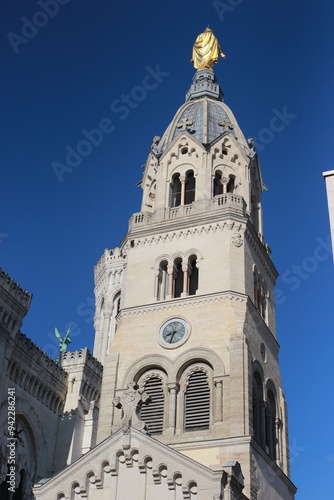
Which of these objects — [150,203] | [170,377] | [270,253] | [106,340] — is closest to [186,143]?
[150,203]

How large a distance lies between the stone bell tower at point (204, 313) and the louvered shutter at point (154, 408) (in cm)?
6

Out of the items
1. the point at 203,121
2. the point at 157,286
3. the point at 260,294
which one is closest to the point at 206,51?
the point at 203,121

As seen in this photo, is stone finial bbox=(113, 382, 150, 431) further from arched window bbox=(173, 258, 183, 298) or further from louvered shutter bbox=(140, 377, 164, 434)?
arched window bbox=(173, 258, 183, 298)

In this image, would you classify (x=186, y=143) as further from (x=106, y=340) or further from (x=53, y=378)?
(x=106, y=340)

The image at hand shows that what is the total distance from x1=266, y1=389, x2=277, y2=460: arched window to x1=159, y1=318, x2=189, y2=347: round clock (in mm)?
5890

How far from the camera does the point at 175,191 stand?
48000mm

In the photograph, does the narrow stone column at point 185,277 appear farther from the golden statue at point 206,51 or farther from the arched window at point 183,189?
the golden statue at point 206,51

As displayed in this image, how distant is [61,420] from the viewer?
1810 inches

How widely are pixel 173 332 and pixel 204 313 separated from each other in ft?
6.50

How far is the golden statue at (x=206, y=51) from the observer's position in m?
58.3

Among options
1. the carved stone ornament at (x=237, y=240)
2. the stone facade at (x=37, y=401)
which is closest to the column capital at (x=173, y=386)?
the stone facade at (x=37, y=401)

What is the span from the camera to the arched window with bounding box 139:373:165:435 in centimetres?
3828

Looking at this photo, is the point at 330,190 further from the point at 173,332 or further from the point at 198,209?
the point at 198,209

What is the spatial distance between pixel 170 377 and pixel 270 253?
1259 cm
